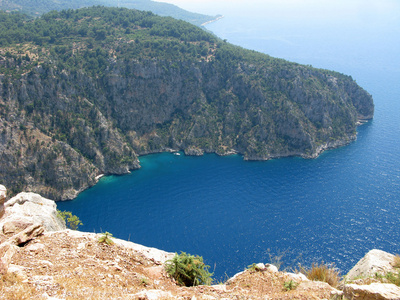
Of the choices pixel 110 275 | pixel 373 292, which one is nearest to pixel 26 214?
pixel 110 275

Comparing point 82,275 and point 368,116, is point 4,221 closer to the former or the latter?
point 82,275

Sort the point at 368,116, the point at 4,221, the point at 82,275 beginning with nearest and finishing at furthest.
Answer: the point at 82,275, the point at 4,221, the point at 368,116

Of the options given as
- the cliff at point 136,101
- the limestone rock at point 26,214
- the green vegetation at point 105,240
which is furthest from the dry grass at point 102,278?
the cliff at point 136,101

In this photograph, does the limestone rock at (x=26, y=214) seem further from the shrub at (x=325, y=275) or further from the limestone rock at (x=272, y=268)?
the shrub at (x=325, y=275)

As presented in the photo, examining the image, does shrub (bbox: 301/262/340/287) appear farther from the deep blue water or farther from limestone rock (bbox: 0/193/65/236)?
the deep blue water

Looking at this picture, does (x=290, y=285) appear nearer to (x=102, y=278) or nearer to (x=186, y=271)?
(x=186, y=271)

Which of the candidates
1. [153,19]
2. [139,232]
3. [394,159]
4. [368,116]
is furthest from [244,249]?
[153,19]

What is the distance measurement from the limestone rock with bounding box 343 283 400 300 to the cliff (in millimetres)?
92332

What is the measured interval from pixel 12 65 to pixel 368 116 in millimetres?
160039

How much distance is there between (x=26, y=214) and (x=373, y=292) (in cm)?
2759

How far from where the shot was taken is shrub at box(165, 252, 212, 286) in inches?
828

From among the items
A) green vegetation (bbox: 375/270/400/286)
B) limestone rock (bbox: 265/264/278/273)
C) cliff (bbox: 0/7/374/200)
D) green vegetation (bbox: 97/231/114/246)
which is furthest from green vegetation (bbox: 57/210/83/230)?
green vegetation (bbox: 375/270/400/286)

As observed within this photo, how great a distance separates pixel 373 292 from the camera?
53.1ft

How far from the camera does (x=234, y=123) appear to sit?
134 metres
